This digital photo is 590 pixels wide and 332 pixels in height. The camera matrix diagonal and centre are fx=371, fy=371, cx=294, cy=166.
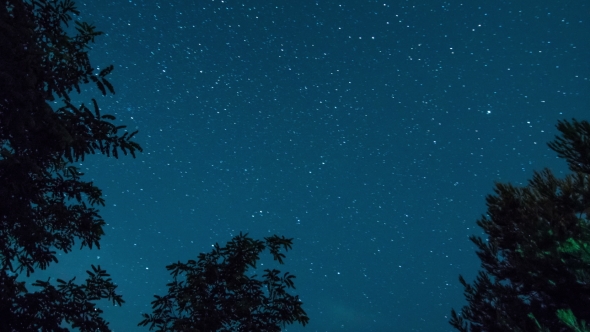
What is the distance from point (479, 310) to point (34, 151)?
13108 mm

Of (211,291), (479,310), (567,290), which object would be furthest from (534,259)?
(211,291)

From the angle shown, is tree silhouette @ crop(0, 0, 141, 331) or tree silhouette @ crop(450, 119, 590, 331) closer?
tree silhouette @ crop(0, 0, 141, 331)

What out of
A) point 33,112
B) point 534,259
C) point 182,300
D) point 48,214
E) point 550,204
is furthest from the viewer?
point 550,204

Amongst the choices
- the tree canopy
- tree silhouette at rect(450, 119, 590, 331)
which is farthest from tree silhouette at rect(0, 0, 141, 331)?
tree silhouette at rect(450, 119, 590, 331)

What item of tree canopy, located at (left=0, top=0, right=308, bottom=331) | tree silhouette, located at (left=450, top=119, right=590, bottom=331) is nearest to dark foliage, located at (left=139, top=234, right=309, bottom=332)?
tree canopy, located at (left=0, top=0, right=308, bottom=331)

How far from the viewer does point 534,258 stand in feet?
30.7

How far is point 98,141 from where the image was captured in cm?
473

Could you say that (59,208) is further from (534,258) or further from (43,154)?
(534,258)

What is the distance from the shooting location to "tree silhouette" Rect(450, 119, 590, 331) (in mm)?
7192

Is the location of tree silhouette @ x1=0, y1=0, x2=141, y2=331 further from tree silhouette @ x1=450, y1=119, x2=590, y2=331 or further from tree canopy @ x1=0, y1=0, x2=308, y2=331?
tree silhouette @ x1=450, y1=119, x2=590, y2=331

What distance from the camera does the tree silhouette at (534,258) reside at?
23.6ft

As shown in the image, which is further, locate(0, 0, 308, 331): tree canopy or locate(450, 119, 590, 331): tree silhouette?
locate(450, 119, 590, 331): tree silhouette

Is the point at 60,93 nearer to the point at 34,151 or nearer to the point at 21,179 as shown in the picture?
the point at 34,151

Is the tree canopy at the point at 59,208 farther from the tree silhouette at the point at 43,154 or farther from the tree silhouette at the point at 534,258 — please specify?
the tree silhouette at the point at 534,258
